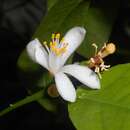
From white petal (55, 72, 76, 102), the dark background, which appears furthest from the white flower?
the dark background

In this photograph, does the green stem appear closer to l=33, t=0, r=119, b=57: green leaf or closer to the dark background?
l=33, t=0, r=119, b=57: green leaf

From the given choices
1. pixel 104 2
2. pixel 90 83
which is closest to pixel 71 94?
pixel 90 83

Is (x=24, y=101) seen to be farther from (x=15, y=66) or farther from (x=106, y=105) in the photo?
(x=15, y=66)

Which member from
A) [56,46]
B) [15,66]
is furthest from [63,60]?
[15,66]

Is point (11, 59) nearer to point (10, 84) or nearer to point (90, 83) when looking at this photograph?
point (10, 84)

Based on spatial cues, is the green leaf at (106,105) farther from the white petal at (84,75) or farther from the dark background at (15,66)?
Answer: the dark background at (15,66)

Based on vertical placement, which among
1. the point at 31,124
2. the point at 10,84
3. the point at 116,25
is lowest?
the point at 31,124

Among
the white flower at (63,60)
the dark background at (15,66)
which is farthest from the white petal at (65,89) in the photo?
the dark background at (15,66)
